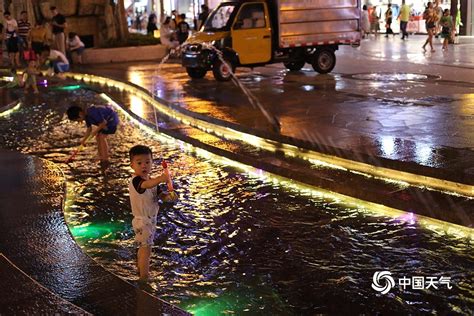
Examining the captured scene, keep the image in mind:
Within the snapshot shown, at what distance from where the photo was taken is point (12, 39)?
23047 mm

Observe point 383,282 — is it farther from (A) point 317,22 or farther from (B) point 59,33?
(B) point 59,33

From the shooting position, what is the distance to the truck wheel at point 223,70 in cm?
1739

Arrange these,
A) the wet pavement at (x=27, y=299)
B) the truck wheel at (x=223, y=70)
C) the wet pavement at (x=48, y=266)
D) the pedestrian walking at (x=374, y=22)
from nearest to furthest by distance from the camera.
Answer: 1. the wet pavement at (x=27, y=299)
2. the wet pavement at (x=48, y=266)
3. the truck wheel at (x=223, y=70)
4. the pedestrian walking at (x=374, y=22)

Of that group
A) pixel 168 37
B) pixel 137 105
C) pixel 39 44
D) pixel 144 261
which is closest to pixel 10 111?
pixel 137 105

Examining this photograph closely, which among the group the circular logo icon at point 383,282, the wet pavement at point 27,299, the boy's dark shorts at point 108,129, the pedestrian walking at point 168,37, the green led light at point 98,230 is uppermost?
the pedestrian walking at point 168,37

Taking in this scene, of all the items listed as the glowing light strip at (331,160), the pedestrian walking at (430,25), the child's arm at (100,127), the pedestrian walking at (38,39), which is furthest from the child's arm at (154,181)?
the pedestrian walking at (430,25)

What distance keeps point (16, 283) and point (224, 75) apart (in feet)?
44.5

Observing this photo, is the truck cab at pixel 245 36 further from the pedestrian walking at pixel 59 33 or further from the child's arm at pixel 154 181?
the child's arm at pixel 154 181

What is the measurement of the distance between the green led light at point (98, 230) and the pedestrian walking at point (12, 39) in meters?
17.9

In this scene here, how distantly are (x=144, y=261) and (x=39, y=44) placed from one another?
15984 millimetres

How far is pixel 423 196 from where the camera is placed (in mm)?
6969

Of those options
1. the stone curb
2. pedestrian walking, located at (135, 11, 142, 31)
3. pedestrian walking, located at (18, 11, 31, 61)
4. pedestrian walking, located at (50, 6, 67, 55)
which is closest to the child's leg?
the stone curb

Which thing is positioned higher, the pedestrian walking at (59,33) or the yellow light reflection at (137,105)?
the pedestrian walking at (59,33)

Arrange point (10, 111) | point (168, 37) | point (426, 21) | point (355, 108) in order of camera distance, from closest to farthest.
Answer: point (355, 108) < point (10, 111) < point (168, 37) < point (426, 21)
